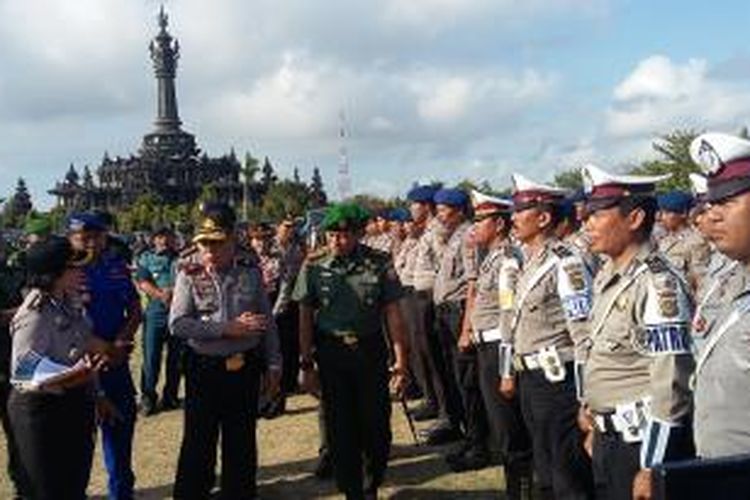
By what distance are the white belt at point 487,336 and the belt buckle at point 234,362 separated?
5.48ft

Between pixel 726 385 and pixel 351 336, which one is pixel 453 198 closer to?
pixel 351 336

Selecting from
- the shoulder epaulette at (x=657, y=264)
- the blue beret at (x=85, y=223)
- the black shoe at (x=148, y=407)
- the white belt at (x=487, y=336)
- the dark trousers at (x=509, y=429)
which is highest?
the blue beret at (x=85, y=223)

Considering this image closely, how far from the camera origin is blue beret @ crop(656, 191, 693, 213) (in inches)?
419

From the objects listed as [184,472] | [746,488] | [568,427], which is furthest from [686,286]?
[184,472]

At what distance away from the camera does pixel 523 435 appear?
6.90 meters

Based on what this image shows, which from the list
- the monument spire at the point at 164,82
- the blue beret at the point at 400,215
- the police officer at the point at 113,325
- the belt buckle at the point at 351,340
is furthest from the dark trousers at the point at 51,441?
the monument spire at the point at 164,82

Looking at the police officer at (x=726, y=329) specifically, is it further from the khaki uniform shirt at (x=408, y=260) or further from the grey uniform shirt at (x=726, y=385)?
the khaki uniform shirt at (x=408, y=260)

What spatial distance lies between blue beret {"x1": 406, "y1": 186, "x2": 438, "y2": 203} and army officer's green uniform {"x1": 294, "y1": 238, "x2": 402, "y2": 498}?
351 cm

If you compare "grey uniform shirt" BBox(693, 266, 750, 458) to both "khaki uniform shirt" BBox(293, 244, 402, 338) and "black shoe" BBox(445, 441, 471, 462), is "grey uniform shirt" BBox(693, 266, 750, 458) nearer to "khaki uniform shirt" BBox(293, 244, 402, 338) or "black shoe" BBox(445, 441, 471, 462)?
"khaki uniform shirt" BBox(293, 244, 402, 338)

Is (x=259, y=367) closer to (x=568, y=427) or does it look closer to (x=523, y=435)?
(x=523, y=435)

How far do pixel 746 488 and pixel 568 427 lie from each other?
11.5 ft

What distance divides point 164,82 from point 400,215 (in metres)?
103

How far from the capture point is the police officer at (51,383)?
552cm

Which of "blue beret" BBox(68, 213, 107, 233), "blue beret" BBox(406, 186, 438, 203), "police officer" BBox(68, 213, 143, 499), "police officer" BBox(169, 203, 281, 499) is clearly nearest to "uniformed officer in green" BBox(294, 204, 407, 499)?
"police officer" BBox(169, 203, 281, 499)
